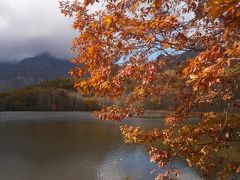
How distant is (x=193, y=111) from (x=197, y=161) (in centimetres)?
133

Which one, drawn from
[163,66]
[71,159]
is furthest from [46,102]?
[163,66]

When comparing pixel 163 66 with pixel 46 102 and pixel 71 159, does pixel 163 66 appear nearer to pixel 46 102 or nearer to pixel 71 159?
pixel 71 159

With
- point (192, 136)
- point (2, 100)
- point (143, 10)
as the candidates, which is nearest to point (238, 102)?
point (192, 136)

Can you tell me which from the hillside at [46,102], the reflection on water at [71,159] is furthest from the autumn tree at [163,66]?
the hillside at [46,102]

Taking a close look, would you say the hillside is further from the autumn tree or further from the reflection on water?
the autumn tree

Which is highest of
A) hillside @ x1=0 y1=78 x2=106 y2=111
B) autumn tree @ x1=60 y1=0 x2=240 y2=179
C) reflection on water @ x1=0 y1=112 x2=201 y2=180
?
hillside @ x1=0 y1=78 x2=106 y2=111

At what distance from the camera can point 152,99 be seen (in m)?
8.64

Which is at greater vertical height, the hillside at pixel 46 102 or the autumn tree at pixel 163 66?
the hillside at pixel 46 102

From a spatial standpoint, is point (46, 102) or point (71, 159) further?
point (46, 102)

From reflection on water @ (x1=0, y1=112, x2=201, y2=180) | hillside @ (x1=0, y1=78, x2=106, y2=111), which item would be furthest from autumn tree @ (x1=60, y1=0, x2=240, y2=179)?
hillside @ (x1=0, y1=78, x2=106, y2=111)

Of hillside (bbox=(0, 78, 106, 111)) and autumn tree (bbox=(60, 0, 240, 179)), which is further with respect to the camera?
hillside (bbox=(0, 78, 106, 111))

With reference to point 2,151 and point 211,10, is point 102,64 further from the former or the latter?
point 2,151

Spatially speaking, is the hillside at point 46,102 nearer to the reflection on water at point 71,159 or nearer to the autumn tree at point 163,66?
the reflection on water at point 71,159

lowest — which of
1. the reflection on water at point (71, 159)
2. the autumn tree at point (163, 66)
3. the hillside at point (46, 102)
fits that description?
the reflection on water at point (71, 159)
